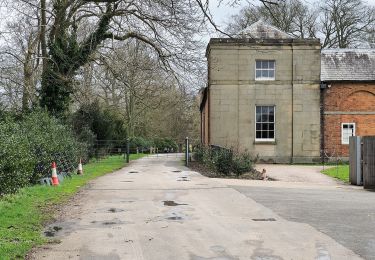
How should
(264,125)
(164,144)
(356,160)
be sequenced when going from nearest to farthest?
(356,160) → (264,125) → (164,144)

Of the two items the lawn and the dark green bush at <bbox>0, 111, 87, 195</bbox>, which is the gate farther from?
the dark green bush at <bbox>0, 111, 87, 195</bbox>

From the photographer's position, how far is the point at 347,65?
106ft

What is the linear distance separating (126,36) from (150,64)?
2042 mm

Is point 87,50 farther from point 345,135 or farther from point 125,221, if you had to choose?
point 125,221

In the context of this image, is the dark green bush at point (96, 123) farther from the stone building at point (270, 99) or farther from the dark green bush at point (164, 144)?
the dark green bush at point (164, 144)

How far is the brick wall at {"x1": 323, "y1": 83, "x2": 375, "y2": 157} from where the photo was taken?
31.4 m

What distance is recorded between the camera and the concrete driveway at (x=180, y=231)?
22.7 ft

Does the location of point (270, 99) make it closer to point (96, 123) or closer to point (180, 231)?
point (96, 123)

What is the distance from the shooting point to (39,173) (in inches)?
663

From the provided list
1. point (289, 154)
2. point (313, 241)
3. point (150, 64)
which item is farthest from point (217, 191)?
point (289, 154)

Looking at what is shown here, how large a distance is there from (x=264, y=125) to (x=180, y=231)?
2372cm

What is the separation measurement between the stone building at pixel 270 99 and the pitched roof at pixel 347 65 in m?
1.17

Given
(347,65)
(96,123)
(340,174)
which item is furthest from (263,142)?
(96,123)

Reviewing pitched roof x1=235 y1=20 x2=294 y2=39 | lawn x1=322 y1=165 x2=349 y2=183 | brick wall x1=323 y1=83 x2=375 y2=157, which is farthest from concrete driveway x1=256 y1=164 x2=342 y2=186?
pitched roof x1=235 y1=20 x2=294 y2=39
